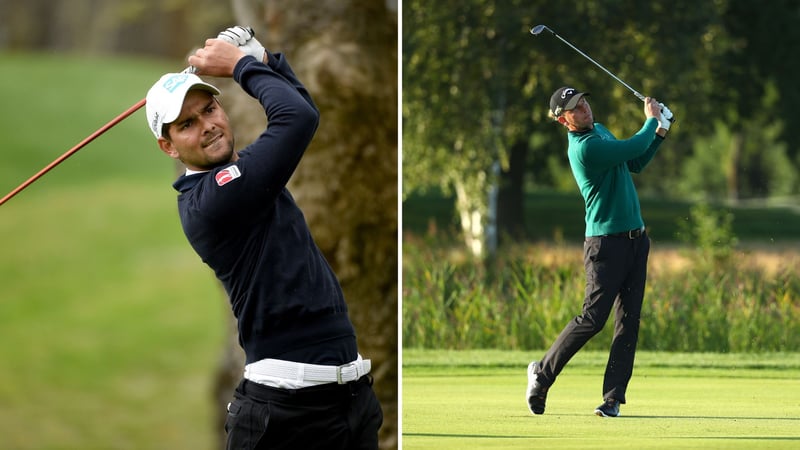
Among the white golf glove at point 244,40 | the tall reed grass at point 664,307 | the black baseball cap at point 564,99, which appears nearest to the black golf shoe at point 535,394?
the tall reed grass at point 664,307

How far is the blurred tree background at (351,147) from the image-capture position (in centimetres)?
568

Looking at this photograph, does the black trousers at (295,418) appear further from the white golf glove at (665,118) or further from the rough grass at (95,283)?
the rough grass at (95,283)

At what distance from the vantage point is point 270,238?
10.8 feet

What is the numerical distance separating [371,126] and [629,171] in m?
1.40

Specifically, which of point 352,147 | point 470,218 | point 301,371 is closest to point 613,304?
point 470,218

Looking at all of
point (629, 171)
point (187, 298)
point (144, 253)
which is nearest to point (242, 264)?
point (629, 171)

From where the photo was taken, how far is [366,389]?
3.45m

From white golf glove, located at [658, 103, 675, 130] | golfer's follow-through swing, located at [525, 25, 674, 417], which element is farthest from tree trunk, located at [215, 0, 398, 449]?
white golf glove, located at [658, 103, 675, 130]

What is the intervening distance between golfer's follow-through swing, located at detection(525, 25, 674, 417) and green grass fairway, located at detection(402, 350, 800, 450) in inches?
2.5

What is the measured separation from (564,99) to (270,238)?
1998 mm

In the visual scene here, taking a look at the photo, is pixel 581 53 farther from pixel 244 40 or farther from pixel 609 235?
pixel 244 40

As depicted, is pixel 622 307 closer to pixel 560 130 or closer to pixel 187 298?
pixel 560 130

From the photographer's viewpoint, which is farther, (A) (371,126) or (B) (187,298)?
(B) (187,298)

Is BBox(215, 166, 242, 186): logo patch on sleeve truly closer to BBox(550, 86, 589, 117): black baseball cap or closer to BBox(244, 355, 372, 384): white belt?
BBox(244, 355, 372, 384): white belt
